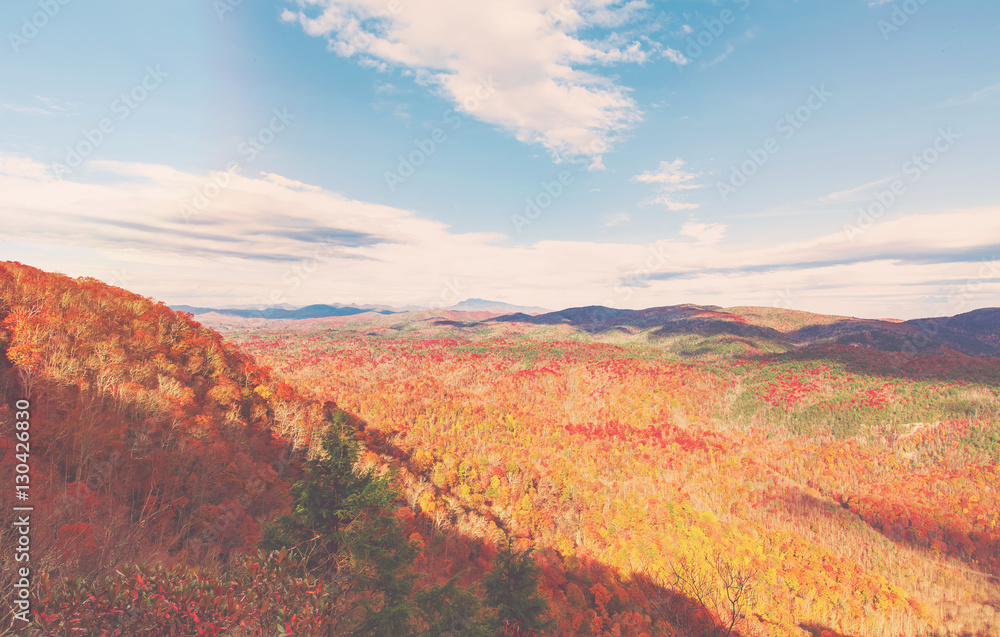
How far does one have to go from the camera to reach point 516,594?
2644 cm

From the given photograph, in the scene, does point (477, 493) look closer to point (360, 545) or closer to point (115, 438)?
point (115, 438)

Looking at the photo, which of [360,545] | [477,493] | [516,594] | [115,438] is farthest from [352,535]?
[477,493]

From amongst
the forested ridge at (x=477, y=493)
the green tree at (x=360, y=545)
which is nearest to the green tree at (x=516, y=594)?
the forested ridge at (x=477, y=493)

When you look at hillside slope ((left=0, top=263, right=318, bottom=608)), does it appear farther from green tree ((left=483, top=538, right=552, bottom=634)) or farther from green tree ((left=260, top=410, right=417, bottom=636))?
green tree ((left=483, top=538, right=552, bottom=634))

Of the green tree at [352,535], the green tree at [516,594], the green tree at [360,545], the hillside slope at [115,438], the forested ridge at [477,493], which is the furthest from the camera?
the green tree at [516,594]

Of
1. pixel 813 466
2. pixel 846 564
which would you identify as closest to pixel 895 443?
pixel 813 466

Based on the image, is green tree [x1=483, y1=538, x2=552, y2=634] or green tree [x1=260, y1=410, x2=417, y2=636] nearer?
green tree [x1=260, y1=410, x2=417, y2=636]

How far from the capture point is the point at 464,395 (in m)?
172

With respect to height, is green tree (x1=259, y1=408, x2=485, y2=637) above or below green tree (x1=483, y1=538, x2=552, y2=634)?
above

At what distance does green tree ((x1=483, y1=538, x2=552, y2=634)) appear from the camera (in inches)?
1019

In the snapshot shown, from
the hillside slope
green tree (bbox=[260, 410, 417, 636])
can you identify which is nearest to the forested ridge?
green tree (bbox=[260, 410, 417, 636])

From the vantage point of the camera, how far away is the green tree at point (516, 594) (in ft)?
84.9

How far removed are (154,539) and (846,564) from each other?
128481mm

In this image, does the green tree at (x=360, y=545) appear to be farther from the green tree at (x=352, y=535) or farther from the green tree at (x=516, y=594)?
the green tree at (x=516, y=594)
